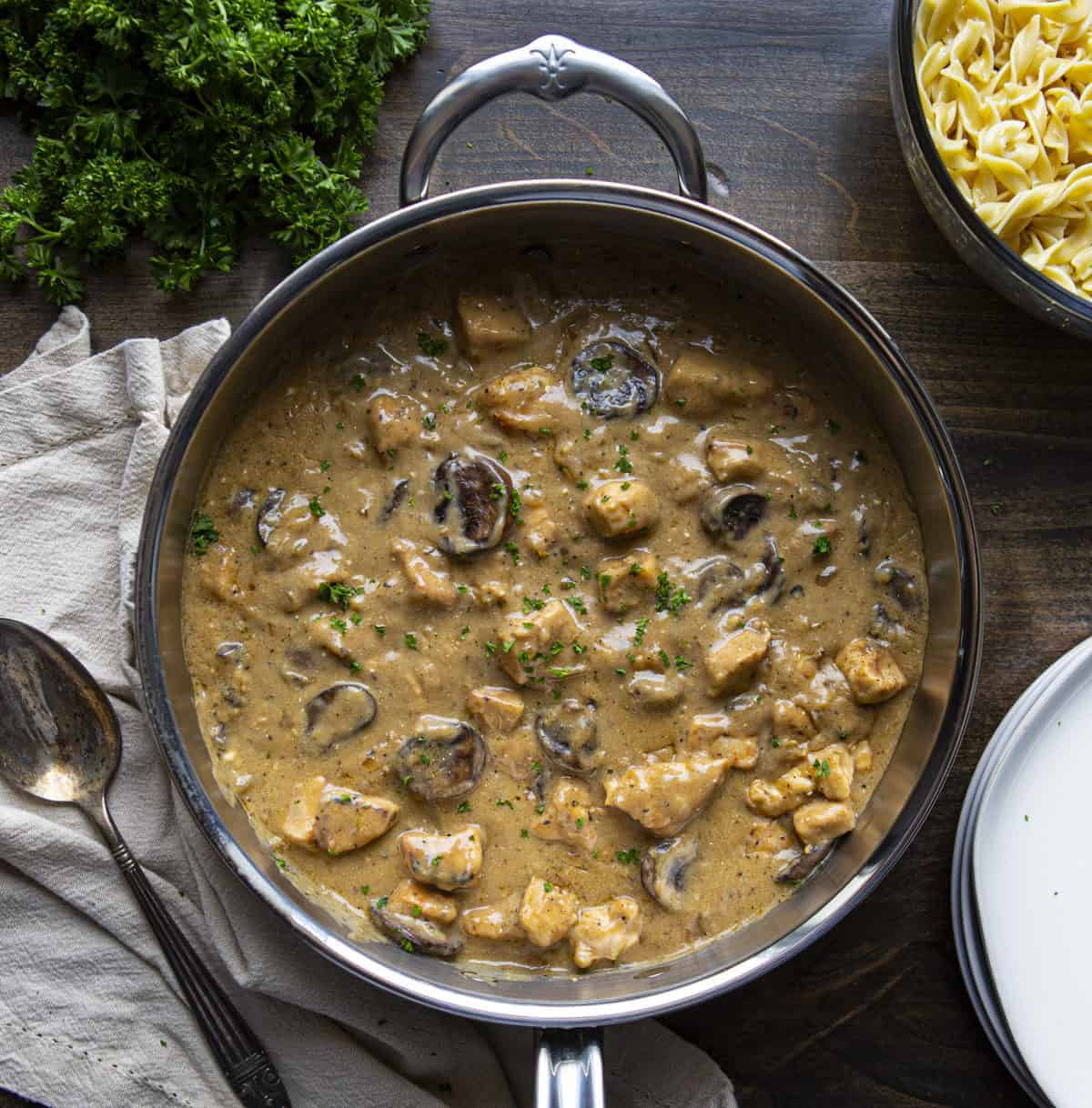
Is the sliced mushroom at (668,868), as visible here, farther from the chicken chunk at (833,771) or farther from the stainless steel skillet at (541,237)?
the chicken chunk at (833,771)

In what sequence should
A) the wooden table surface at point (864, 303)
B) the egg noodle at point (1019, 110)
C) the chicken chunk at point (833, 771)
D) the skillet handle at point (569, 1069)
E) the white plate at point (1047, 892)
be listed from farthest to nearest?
1. the wooden table surface at point (864, 303)
2. the egg noodle at point (1019, 110)
3. the white plate at point (1047, 892)
4. the chicken chunk at point (833, 771)
5. the skillet handle at point (569, 1069)

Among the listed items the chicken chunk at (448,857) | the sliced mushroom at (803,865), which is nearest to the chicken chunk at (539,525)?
the chicken chunk at (448,857)

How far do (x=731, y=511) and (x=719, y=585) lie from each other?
0.70 ft

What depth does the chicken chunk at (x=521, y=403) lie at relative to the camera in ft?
10.2

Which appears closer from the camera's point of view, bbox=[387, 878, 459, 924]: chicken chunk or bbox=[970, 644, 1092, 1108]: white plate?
Result: bbox=[387, 878, 459, 924]: chicken chunk

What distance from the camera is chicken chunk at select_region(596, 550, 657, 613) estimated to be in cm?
306

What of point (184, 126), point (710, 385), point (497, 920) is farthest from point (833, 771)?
point (184, 126)

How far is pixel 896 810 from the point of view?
3045 millimetres

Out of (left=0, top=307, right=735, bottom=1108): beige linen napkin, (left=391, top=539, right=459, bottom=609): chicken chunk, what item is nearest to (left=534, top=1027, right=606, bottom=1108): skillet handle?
(left=0, top=307, right=735, bottom=1108): beige linen napkin

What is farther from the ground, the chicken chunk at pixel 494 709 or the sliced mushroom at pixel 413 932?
the chicken chunk at pixel 494 709

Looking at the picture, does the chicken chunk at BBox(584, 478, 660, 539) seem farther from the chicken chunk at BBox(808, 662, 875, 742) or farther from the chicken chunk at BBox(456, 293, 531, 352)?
the chicken chunk at BBox(808, 662, 875, 742)

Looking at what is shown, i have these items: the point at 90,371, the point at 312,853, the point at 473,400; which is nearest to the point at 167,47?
the point at 90,371

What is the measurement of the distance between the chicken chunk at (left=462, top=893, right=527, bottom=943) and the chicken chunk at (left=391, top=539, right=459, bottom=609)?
2.87 feet

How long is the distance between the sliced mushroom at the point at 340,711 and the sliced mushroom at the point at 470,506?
48cm
